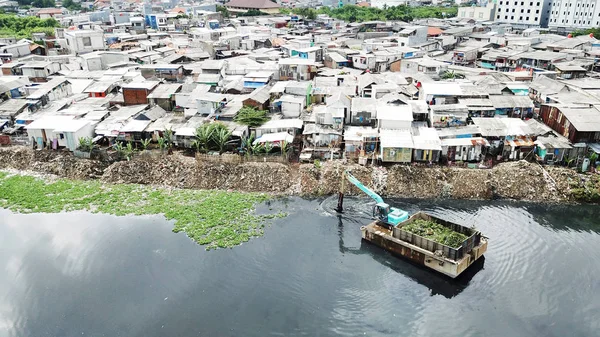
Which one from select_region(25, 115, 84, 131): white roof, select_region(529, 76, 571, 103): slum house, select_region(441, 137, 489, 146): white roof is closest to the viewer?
select_region(441, 137, 489, 146): white roof

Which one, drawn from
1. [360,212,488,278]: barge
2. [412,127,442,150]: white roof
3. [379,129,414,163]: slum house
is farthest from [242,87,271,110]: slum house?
[360,212,488,278]: barge

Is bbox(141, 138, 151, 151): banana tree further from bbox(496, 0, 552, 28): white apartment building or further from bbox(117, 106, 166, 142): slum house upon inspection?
bbox(496, 0, 552, 28): white apartment building

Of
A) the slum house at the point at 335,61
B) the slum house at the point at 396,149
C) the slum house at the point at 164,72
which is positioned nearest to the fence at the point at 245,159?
the slum house at the point at 396,149

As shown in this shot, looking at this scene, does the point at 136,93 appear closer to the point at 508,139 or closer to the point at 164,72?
the point at 164,72

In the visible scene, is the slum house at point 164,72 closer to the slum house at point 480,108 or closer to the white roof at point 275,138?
the white roof at point 275,138

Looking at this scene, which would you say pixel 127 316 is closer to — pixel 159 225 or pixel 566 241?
pixel 159 225

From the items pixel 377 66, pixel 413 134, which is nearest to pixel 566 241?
pixel 413 134

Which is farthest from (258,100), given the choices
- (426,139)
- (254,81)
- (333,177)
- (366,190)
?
(366,190)

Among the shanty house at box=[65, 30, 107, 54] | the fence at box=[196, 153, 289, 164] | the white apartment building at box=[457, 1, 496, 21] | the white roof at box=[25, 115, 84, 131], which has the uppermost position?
the white apartment building at box=[457, 1, 496, 21]
